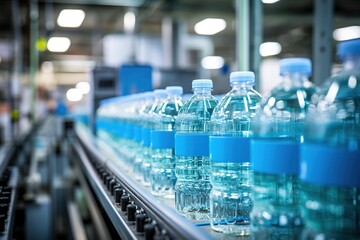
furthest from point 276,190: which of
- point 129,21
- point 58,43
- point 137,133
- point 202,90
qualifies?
point 58,43

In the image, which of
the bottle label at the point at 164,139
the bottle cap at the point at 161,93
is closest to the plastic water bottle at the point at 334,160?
the bottle label at the point at 164,139

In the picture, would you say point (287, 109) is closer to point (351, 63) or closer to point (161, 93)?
point (351, 63)

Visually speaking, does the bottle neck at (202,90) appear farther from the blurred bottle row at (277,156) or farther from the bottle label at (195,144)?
the bottle label at (195,144)

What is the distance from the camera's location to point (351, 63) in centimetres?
82

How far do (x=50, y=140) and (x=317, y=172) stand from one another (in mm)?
6525

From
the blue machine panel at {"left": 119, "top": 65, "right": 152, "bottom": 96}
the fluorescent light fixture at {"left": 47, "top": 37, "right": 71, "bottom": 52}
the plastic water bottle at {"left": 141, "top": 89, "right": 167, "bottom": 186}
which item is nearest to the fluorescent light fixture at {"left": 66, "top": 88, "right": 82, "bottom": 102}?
the fluorescent light fixture at {"left": 47, "top": 37, "right": 71, "bottom": 52}

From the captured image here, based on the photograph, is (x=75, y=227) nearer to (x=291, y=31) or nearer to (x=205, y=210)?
(x=205, y=210)

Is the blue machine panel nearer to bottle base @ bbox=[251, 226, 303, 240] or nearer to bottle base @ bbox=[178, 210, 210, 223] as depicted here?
bottle base @ bbox=[178, 210, 210, 223]

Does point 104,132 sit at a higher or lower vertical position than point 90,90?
lower

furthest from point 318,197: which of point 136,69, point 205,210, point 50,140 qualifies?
point 50,140

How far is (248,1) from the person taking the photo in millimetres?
2494

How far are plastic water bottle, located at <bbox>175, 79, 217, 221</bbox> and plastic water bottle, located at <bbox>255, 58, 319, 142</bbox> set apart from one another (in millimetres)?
297

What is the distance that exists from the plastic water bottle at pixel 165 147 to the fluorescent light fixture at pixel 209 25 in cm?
810

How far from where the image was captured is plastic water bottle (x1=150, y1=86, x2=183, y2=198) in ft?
5.03
